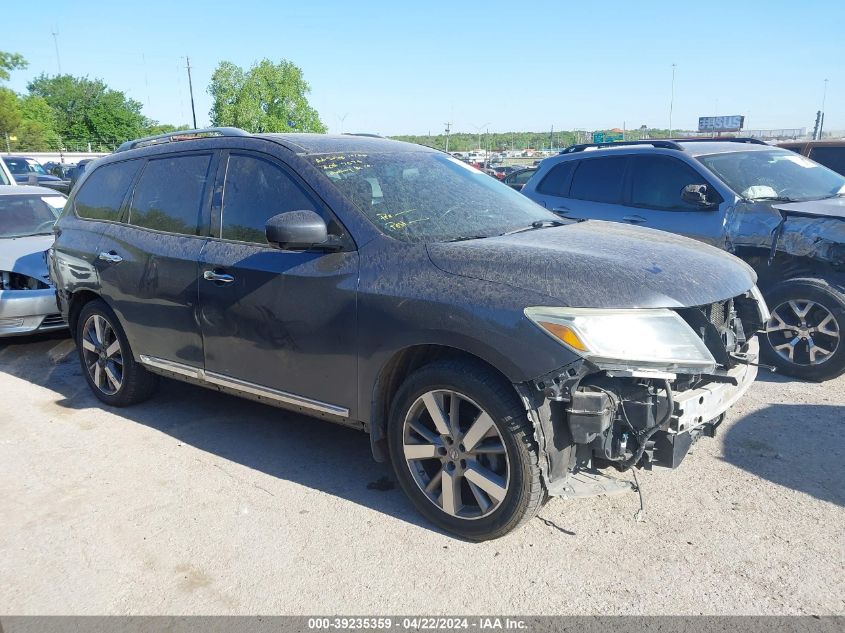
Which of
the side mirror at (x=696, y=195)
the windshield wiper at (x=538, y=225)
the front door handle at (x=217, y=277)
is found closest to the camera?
the windshield wiper at (x=538, y=225)

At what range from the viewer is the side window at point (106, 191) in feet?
16.6

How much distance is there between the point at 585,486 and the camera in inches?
128

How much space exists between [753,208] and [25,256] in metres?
7.08

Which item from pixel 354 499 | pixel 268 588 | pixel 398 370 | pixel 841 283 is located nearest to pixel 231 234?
pixel 398 370

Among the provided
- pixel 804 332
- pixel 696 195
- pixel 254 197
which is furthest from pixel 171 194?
pixel 804 332

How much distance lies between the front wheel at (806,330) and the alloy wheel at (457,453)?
3.16 m

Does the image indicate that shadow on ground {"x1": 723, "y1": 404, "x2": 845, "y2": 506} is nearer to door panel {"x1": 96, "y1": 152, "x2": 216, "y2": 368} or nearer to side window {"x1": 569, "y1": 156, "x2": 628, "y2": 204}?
side window {"x1": 569, "y1": 156, "x2": 628, "y2": 204}

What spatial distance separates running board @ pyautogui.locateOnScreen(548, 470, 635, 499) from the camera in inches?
122

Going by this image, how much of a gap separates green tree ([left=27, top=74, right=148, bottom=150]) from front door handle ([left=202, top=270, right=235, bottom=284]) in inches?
2744

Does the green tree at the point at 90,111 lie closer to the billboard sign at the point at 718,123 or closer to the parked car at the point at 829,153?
the billboard sign at the point at 718,123

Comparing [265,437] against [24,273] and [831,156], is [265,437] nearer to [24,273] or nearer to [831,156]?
[24,273]

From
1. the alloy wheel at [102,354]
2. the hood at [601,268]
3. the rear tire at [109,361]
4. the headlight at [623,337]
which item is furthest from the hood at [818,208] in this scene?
the alloy wheel at [102,354]

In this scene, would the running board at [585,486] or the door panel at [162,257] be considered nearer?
the running board at [585,486]

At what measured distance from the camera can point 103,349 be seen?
17.1 feet
